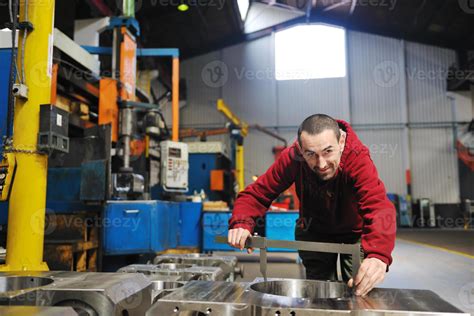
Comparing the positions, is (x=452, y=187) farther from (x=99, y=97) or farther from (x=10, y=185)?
(x=10, y=185)

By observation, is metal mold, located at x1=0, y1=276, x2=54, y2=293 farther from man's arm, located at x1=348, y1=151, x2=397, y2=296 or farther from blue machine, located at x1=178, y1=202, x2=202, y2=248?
blue machine, located at x1=178, y1=202, x2=202, y2=248

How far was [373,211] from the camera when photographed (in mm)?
1477

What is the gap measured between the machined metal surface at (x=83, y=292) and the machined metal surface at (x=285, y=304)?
0.63ft

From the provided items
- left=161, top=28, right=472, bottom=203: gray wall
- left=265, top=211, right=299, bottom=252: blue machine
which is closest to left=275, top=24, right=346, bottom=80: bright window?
left=161, top=28, right=472, bottom=203: gray wall

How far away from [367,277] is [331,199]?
58 cm

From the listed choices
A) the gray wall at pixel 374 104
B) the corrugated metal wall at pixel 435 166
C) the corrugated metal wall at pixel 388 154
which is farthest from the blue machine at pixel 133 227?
the corrugated metal wall at pixel 435 166

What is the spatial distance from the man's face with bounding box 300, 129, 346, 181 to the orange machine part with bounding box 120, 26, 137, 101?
288 centimetres

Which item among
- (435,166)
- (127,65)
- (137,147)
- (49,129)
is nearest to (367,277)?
(49,129)

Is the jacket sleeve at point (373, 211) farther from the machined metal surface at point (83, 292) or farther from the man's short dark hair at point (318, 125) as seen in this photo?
the machined metal surface at point (83, 292)

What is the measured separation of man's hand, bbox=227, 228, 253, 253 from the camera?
4.83 feet

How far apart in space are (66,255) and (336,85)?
10.8 m

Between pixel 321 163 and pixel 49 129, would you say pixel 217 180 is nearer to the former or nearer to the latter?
pixel 49 129

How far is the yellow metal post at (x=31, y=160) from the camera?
224cm

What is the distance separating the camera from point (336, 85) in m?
12.2
